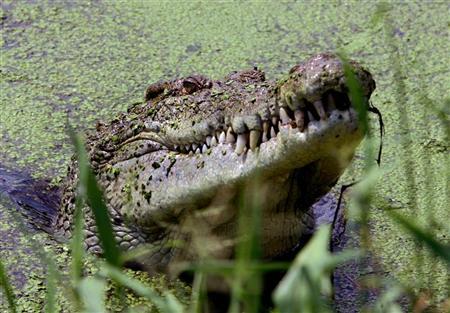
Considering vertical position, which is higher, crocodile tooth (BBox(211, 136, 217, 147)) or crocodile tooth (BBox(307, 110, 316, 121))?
crocodile tooth (BBox(211, 136, 217, 147))

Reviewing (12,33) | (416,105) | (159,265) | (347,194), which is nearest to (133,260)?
(159,265)

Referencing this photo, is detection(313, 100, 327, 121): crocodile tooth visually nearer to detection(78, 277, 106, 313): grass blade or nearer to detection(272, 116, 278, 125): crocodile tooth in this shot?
detection(272, 116, 278, 125): crocodile tooth

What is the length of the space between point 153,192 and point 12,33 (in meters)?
2.03

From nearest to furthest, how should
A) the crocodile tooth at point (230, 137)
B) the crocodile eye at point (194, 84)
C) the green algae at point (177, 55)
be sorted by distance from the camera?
the crocodile tooth at point (230, 137), the crocodile eye at point (194, 84), the green algae at point (177, 55)

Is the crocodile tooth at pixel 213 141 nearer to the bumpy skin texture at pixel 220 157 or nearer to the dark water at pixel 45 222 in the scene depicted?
the bumpy skin texture at pixel 220 157

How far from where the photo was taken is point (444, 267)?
10.2 ft

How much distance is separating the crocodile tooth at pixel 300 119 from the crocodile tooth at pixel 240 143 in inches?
8.1

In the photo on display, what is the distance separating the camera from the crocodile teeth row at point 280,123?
8.16 ft

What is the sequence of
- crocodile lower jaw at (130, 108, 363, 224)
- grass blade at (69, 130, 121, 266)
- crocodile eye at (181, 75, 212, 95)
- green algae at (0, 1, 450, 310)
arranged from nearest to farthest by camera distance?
grass blade at (69, 130, 121, 266) < crocodile lower jaw at (130, 108, 363, 224) < crocodile eye at (181, 75, 212, 95) < green algae at (0, 1, 450, 310)

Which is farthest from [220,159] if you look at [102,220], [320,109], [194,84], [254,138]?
[102,220]

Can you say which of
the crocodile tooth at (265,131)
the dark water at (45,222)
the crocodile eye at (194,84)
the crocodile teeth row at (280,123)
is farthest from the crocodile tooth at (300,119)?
the crocodile eye at (194,84)

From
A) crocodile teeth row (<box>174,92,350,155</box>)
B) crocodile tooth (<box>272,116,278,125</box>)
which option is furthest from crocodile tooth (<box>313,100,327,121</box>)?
crocodile tooth (<box>272,116,278,125</box>)

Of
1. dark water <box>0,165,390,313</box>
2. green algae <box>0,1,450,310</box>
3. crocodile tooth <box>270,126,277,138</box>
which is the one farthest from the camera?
green algae <box>0,1,450,310</box>

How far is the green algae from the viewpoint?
4.02 meters
